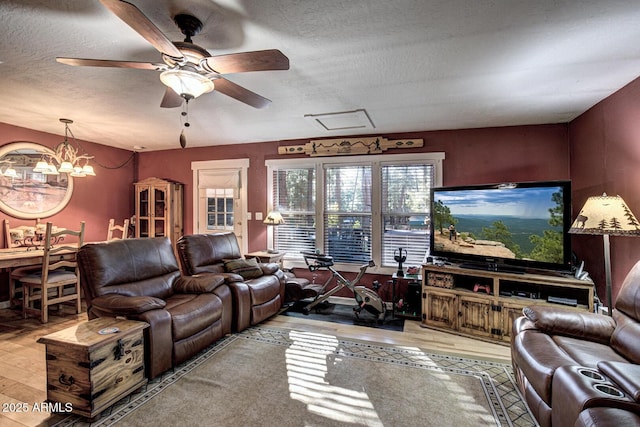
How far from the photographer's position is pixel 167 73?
1.90 metres

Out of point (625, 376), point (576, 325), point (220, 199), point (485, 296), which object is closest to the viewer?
point (625, 376)

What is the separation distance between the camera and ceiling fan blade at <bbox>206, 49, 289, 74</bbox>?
1.68m

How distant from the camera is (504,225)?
3.31 m

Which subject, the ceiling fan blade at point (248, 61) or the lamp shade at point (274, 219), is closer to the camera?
the ceiling fan blade at point (248, 61)

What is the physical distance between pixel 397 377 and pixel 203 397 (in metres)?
1.48

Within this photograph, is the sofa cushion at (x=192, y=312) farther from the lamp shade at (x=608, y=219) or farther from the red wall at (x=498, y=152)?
the lamp shade at (x=608, y=219)

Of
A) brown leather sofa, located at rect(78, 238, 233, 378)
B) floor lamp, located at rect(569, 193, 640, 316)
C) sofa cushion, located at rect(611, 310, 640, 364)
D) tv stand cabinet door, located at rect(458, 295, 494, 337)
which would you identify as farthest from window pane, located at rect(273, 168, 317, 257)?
sofa cushion, located at rect(611, 310, 640, 364)

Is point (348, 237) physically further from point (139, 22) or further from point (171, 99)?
point (139, 22)

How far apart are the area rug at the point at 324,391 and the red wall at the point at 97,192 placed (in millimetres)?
3742

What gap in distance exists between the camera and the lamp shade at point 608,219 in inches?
89.8

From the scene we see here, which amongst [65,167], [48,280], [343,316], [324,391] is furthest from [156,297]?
[65,167]

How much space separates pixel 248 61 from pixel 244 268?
255cm

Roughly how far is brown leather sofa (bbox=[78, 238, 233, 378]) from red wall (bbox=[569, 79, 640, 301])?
382 cm

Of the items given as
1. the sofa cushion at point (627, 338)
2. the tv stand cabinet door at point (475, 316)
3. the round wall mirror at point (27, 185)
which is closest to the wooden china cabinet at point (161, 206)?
the round wall mirror at point (27, 185)
